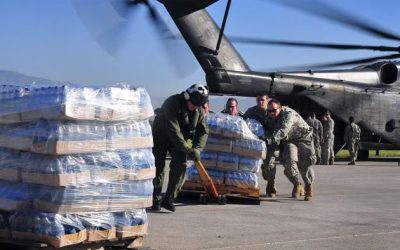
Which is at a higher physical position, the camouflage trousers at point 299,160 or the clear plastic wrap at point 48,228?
the camouflage trousers at point 299,160

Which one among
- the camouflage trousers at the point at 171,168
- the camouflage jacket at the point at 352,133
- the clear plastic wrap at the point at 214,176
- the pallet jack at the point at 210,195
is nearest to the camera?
the camouflage trousers at the point at 171,168

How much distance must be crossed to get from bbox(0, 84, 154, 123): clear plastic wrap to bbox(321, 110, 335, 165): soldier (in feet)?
48.2

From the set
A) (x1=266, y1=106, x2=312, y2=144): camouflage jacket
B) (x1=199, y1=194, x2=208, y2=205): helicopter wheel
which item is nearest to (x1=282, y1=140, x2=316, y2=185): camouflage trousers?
(x1=266, y1=106, x2=312, y2=144): camouflage jacket

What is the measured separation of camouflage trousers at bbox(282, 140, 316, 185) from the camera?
10.6 meters

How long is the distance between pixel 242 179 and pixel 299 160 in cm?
134

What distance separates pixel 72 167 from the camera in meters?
5.23

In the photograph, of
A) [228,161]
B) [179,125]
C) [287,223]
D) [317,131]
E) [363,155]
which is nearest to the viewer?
[287,223]

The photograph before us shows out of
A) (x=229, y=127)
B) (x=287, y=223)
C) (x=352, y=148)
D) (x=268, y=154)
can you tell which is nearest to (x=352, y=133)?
(x=352, y=148)

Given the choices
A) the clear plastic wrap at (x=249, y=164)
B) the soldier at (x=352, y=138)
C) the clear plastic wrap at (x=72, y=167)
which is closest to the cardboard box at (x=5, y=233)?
the clear plastic wrap at (x=72, y=167)

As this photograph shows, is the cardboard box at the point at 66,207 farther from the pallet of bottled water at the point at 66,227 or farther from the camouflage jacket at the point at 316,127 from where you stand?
the camouflage jacket at the point at 316,127

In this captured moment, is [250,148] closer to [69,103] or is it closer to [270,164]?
[270,164]

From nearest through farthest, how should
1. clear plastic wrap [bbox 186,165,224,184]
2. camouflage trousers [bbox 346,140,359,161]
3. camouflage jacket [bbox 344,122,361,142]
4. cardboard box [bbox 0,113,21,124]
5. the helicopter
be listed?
cardboard box [bbox 0,113,21,124] < clear plastic wrap [bbox 186,165,224,184] < the helicopter < camouflage trousers [bbox 346,140,359,161] < camouflage jacket [bbox 344,122,361,142]

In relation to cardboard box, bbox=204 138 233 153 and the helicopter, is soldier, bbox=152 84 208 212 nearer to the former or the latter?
cardboard box, bbox=204 138 233 153

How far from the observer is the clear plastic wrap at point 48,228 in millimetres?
5039
